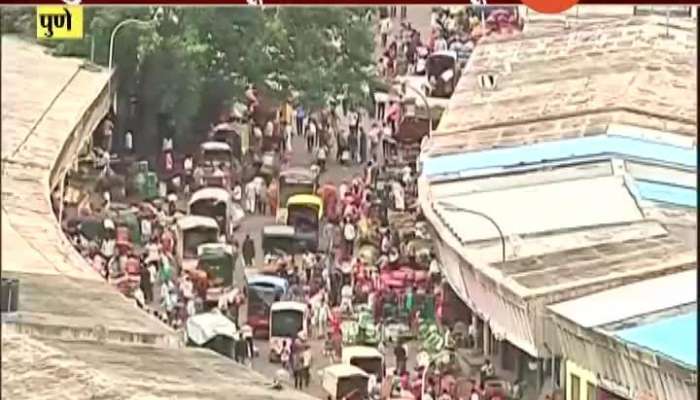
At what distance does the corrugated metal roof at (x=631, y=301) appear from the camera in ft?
6.68

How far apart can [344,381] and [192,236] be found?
0.31 metres

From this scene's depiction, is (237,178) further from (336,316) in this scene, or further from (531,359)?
(531,359)

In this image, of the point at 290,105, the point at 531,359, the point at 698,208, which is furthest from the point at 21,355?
the point at 698,208

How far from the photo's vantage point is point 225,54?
208 centimetres

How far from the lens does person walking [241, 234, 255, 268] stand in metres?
2.09

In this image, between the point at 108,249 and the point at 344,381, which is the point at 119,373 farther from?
the point at 344,381

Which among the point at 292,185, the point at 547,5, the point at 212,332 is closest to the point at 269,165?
the point at 292,185

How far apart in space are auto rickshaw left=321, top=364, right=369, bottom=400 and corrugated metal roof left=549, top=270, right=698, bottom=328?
0.98 feet

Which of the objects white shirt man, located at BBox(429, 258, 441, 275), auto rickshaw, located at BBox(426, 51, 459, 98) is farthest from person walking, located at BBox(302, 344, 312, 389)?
auto rickshaw, located at BBox(426, 51, 459, 98)

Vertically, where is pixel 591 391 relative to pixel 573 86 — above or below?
below

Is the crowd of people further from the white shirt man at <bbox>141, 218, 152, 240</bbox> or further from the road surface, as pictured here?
the white shirt man at <bbox>141, 218, 152, 240</bbox>

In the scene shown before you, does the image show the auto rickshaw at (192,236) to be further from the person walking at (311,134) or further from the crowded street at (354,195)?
the person walking at (311,134)

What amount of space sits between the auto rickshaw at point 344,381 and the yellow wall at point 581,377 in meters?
0.29

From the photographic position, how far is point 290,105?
6.84 ft
